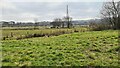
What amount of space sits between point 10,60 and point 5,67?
4.11 ft

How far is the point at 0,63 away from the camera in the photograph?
950cm

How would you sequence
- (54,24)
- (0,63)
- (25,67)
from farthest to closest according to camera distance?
(54,24) → (0,63) → (25,67)

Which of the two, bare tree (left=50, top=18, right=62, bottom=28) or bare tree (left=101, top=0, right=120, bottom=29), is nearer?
bare tree (left=101, top=0, right=120, bottom=29)

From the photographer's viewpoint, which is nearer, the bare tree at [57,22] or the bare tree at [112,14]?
the bare tree at [112,14]

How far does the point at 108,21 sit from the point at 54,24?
55.2 metres

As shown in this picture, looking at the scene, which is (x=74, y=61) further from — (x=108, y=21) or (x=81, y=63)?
(x=108, y=21)

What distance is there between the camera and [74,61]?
10.1 m

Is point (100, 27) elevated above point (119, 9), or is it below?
below

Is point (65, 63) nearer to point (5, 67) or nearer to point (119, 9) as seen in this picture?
point (5, 67)

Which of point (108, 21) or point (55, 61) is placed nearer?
point (55, 61)

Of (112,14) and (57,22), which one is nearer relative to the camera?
(112,14)

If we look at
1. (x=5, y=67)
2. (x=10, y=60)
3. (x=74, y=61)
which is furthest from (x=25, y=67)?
(x=74, y=61)

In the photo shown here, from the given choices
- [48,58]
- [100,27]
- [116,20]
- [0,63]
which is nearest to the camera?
[0,63]

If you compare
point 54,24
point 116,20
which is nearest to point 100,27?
point 116,20
